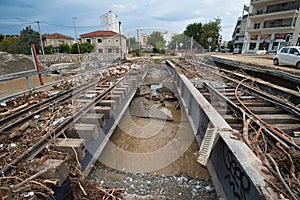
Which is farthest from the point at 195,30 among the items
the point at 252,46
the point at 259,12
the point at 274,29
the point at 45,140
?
the point at 45,140

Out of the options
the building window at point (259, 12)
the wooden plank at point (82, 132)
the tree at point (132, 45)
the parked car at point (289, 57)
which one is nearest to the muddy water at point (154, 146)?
the wooden plank at point (82, 132)

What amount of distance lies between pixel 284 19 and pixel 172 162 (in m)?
39.3

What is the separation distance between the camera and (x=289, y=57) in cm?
976

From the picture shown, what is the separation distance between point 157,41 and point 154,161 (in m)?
55.2

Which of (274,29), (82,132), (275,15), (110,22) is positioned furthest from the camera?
(110,22)

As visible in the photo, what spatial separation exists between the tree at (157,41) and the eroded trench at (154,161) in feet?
156

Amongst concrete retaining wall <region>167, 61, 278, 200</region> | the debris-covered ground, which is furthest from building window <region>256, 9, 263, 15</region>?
the debris-covered ground

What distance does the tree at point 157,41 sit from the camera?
167 ft

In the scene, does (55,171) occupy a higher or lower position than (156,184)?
higher

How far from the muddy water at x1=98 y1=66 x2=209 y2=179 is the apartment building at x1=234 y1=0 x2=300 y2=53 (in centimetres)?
3534

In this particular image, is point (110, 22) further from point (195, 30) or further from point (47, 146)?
point (47, 146)

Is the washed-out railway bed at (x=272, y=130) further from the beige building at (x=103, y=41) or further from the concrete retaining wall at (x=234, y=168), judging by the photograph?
the beige building at (x=103, y=41)

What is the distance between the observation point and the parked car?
925 cm

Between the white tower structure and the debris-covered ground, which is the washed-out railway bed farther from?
the white tower structure
